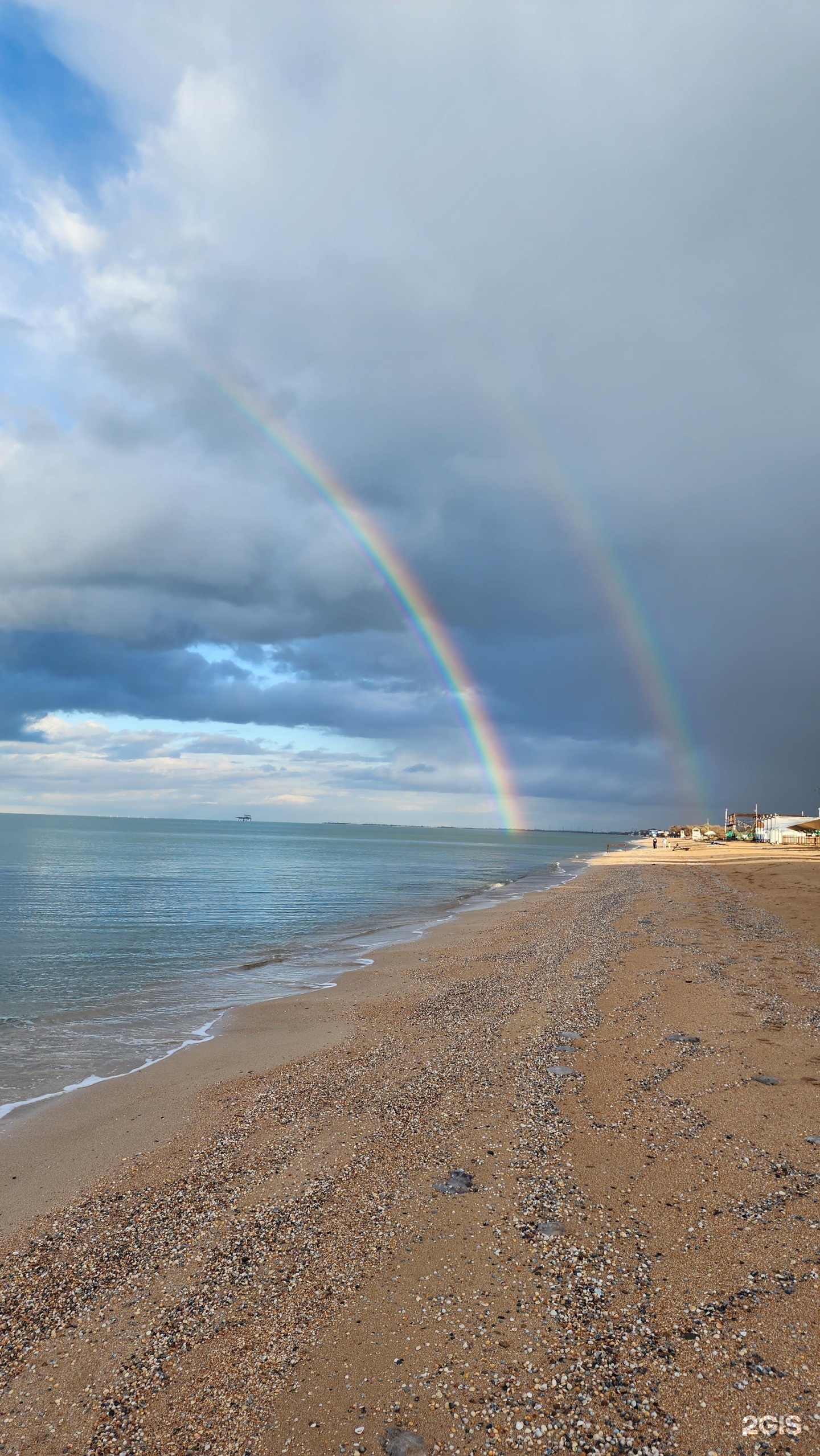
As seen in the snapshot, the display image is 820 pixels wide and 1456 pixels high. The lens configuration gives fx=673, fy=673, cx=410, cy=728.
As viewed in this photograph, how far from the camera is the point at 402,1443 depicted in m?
4.62

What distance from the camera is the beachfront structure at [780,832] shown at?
104 metres

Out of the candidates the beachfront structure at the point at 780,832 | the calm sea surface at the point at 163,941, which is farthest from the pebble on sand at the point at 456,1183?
the beachfront structure at the point at 780,832

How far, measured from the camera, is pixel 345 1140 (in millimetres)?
9203

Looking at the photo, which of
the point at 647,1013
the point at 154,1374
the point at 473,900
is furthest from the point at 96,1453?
the point at 473,900

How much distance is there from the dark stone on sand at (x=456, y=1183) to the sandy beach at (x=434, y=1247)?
0.12 ft

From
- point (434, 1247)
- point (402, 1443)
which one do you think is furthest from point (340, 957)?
point (402, 1443)

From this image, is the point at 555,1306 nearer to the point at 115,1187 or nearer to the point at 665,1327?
the point at 665,1327

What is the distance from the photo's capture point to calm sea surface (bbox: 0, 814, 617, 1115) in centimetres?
1616

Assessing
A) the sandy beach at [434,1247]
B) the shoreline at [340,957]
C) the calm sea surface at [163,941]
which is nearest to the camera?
the sandy beach at [434,1247]

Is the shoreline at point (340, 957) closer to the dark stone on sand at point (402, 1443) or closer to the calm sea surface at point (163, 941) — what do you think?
the calm sea surface at point (163, 941)

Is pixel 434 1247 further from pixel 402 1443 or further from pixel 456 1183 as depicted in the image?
pixel 402 1443

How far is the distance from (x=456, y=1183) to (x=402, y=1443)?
327 centimetres
